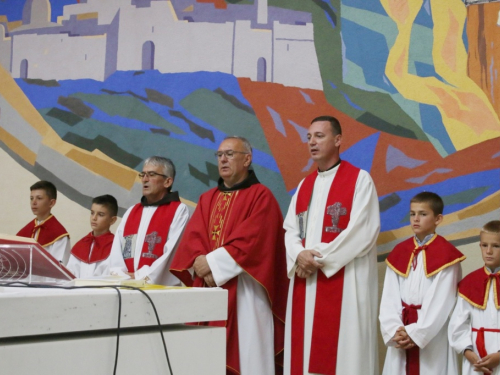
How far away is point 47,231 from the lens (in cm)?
620

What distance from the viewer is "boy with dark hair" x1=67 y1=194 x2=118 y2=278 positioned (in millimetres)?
5961

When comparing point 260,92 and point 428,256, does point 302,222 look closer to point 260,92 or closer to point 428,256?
point 428,256

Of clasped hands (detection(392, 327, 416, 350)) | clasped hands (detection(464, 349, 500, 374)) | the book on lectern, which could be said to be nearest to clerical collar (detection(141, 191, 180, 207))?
clasped hands (detection(392, 327, 416, 350))

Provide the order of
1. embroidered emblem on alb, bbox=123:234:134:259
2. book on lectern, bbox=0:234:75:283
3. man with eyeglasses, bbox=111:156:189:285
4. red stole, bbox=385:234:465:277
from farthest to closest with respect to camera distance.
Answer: embroidered emblem on alb, bbox=123:234:134:259
man with eyeglasses, bbox=111:156:189:285
red stole, bbox=385:234:465:277
book on lectern, bbox=0:234:75:283

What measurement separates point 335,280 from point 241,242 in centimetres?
76

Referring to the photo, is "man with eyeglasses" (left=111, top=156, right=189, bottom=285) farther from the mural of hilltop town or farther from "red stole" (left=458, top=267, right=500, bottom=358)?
"red stole" (left=458, top=267, right=500, bottom=358)

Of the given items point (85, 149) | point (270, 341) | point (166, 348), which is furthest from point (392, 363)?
point (85, 149)

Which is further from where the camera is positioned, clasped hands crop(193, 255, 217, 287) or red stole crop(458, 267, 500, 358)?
clasped hands crop(193, 255, 217, 287)

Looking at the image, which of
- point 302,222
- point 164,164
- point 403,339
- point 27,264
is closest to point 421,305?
point 403,339

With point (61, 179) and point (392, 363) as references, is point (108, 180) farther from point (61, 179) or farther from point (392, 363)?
point (392, 363)

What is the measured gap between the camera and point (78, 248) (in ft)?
20.1

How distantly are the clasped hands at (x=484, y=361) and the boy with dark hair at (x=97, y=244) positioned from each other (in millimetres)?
3351

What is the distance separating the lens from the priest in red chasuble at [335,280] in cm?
435

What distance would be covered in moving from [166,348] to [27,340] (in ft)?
1.14
